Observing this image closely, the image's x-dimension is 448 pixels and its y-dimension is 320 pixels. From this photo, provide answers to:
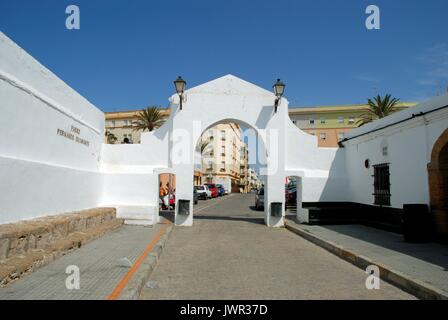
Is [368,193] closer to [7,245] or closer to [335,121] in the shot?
[7,245]

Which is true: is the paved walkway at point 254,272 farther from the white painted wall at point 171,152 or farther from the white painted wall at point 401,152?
the white painted wall at point 401,152

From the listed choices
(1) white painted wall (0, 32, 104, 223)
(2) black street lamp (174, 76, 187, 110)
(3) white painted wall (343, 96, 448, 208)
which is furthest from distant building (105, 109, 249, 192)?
(1) white painted wall (0, 32, 104, 223)

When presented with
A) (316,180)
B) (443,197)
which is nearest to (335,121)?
(316,180)

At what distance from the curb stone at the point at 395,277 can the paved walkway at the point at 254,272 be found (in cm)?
15

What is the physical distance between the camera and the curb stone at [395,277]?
5.23 metres

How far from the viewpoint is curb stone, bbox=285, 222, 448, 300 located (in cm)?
523

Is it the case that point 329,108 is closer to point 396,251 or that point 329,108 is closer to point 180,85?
point 180,85

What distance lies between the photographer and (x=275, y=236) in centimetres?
1220

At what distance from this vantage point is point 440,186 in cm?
955

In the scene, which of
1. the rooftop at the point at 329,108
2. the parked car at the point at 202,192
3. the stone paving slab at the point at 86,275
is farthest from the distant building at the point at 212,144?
the stone paving slab at the point at 86,275

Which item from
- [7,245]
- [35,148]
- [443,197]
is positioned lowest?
[7,245]

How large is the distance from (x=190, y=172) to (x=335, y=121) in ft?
166

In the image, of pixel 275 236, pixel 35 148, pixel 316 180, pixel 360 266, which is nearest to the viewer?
pixel 360 266

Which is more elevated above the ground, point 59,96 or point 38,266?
point 59,96
